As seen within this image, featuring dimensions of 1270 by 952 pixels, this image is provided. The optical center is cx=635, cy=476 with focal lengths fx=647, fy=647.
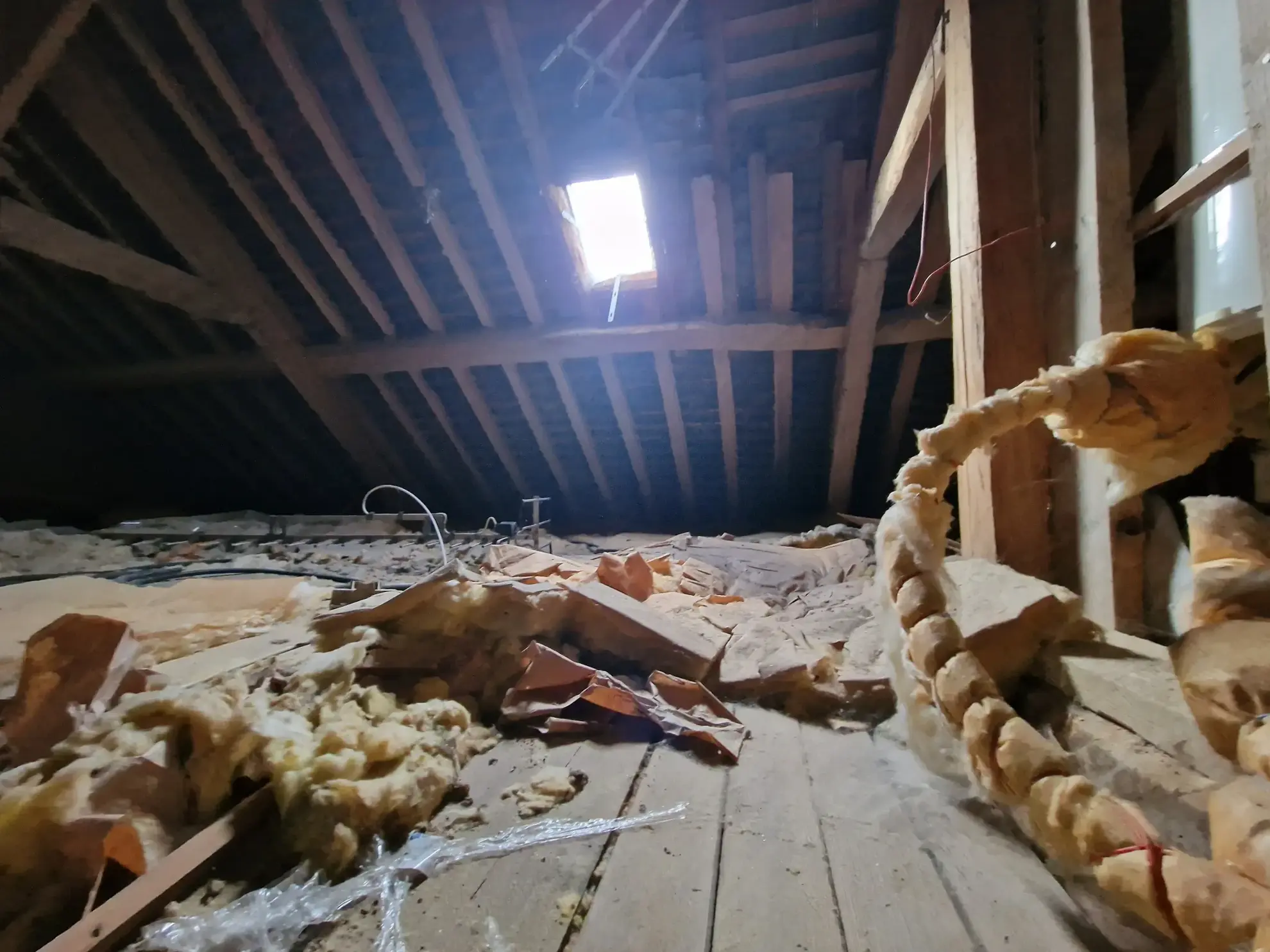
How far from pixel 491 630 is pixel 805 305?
2.51 meters

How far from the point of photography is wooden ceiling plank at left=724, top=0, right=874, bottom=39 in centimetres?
219

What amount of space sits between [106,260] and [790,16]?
124 inches

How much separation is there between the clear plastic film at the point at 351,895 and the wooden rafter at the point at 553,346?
266 centimetres

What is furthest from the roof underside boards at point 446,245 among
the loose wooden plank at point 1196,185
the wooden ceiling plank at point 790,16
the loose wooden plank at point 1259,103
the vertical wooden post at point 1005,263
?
the loose wooden plank at point 1259,103

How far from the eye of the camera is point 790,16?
7.36 ft

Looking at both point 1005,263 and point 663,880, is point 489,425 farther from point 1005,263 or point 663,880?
point 663,880

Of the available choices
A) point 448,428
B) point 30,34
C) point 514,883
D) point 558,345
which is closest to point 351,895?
point 514,883

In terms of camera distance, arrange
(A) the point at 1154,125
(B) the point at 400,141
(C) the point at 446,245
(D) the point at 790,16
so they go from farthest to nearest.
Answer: (C) the point at 446,245 → (B) the point at 400,141 → (D) the point at 790,16 → (A) the point at 1154,125

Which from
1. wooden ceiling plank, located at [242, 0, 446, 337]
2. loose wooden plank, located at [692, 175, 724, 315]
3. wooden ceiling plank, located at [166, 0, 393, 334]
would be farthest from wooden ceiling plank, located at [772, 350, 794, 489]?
wooden ceiling plank, located at [166, 0, 393, 334]

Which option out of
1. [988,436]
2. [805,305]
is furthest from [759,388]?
[988,436]

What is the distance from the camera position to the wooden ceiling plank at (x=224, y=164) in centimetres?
252

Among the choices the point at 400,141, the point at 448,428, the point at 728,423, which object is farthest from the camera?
the point at 448,428

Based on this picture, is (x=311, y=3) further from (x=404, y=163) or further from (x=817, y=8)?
(x=817, y=8)

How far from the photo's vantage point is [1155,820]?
79 cm
